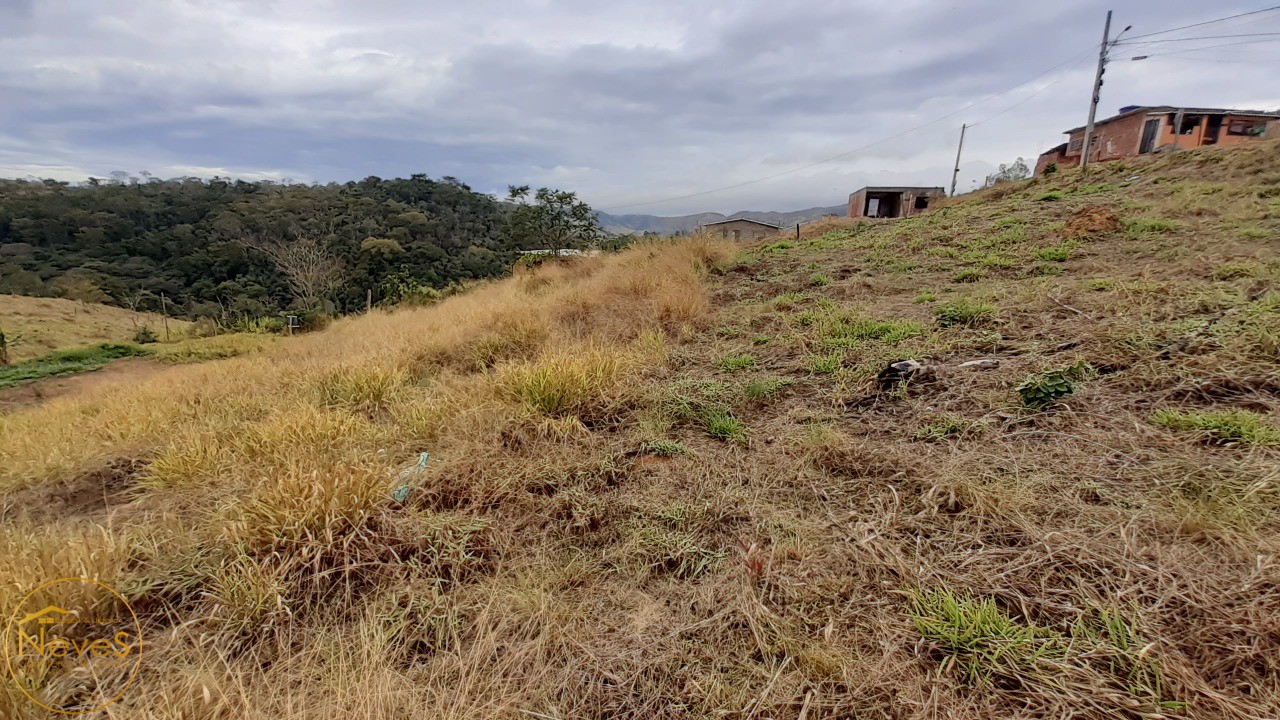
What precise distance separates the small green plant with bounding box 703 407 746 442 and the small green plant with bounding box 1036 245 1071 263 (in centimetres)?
563

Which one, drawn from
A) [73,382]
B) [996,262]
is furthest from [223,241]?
[996,262]

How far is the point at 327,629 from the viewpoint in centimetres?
165

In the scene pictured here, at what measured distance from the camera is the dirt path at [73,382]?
8.04m

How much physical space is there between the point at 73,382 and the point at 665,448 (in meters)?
13.3

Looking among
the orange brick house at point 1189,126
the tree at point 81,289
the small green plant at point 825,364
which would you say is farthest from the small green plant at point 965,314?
the tree at point 81,289

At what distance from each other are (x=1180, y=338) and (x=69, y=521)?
21.2 feet

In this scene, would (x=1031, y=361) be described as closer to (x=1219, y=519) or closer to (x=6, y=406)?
(x=1219, y=519)

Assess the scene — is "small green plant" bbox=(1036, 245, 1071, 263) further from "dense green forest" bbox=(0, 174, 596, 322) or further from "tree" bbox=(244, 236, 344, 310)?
"tree" bbox=(244, 236, 344, 310)

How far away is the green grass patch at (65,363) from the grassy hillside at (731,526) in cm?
947

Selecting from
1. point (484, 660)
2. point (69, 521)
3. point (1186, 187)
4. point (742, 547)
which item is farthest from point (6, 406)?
point (1186, 187)

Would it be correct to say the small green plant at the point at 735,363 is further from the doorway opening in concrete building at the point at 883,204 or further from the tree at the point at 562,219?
the doorway opening in concrete building at the point at 883,204

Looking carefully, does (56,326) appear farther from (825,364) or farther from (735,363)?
(825,364)

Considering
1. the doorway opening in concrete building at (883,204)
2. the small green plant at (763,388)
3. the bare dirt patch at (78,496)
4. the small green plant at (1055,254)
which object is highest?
the doorway opening in concrete building at (883,204)

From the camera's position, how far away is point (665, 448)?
2.79 meters
